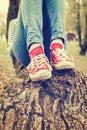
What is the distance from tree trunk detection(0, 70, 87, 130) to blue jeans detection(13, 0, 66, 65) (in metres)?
0.09

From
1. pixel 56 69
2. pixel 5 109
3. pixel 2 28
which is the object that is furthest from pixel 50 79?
pixel 2 28

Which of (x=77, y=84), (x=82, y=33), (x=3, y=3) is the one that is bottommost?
(x=82, y=33)

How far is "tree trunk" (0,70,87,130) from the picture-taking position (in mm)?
833

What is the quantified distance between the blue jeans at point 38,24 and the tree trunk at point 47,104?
9cm

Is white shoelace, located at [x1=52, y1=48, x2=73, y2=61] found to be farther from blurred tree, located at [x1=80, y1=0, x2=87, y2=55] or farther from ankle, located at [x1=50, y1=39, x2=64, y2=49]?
blurred tree, located at [x1=80, y1=0, x2=87, y2=55]

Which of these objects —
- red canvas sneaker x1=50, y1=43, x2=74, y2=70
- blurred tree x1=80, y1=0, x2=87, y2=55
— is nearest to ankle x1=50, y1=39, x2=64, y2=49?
red canvas sneaker x1=50, y1=43, x2=74, y2=70

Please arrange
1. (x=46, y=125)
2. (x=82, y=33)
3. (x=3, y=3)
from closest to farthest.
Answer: (x=46, y=125) → (x=3, y=3) → (x=82, y=33)

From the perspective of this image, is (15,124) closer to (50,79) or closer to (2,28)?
(50,79)

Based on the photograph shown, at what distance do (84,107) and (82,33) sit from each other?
65 cm

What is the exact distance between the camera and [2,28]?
1.27m

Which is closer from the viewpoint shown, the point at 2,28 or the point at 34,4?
the point at 34,4

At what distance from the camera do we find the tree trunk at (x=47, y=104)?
2.73ft

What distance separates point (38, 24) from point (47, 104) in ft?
0.63

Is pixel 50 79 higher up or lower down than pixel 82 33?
higher up
